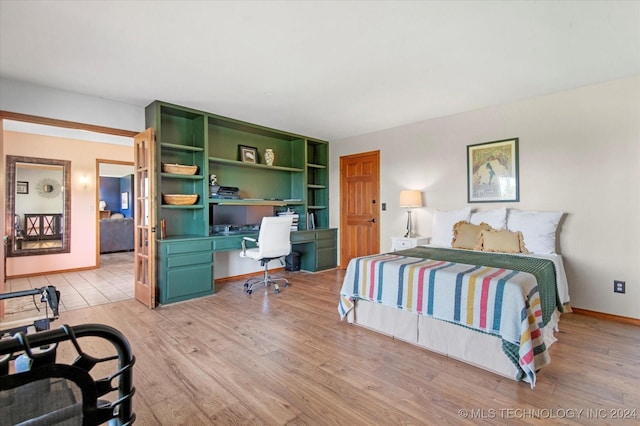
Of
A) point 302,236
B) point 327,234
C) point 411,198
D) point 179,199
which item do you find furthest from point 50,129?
point 411,198

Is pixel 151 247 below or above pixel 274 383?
above

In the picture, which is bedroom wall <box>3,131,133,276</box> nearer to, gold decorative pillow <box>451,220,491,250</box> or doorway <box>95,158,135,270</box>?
doorway <box>95,158,135,270</box>

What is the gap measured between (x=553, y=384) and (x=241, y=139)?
Answer: 4.63 meters

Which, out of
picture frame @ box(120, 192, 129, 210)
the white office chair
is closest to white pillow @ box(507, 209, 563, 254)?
the white office chair

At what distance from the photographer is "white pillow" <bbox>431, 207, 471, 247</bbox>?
378 centimetres

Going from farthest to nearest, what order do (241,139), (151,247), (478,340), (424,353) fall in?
(241,139) < (151,247) < (424,353) < (478,340)

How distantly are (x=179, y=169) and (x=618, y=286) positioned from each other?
497cm

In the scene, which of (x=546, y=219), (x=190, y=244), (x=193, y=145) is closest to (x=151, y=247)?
(x=190, y=244)

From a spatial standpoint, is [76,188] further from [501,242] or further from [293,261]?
[501,242]

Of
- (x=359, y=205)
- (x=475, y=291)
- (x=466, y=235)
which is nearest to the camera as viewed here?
(x=475, y=291)

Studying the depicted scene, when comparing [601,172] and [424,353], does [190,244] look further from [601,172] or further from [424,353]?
[601,172]

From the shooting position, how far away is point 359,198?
5422mm

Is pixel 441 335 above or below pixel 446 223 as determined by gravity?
below

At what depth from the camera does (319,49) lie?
2.49 m
